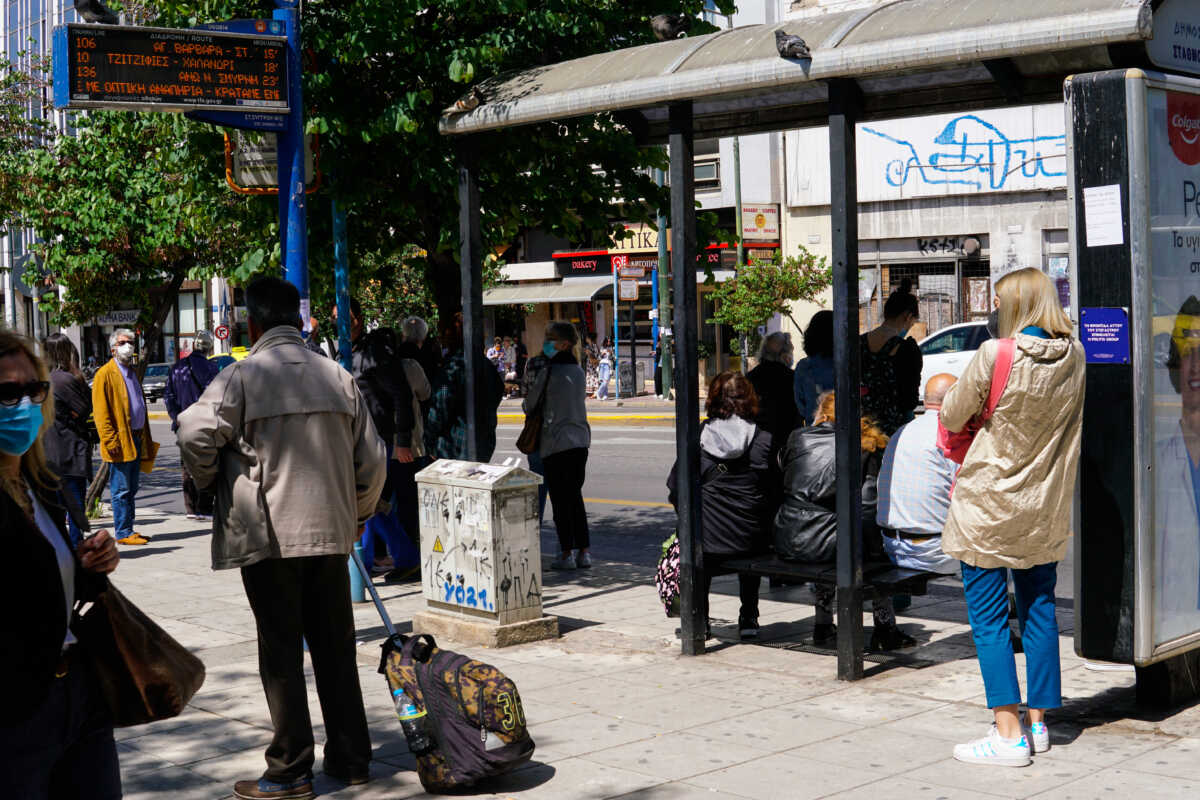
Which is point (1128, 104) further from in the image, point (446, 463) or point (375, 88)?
point (375, 88)

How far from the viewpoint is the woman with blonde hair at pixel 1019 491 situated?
17.0ft

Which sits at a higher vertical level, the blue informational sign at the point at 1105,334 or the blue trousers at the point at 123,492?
the blue informational sign at the point at 1105,334

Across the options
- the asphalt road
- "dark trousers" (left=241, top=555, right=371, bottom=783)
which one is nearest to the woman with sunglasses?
"dark trousers" (left=241, top=555, right=371, bottom=783)

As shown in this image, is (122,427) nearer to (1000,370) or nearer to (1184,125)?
(1000,370)

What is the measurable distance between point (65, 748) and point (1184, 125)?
4700mm

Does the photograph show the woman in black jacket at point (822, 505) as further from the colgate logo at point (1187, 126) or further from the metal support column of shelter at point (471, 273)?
the colgate logo at point (1187, 126)

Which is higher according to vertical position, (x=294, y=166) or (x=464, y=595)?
(x=294, y=166)

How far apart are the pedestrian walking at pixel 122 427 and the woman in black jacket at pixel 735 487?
6259mm

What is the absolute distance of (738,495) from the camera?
7.38 m

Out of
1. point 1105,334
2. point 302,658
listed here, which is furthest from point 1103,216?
point 302,658

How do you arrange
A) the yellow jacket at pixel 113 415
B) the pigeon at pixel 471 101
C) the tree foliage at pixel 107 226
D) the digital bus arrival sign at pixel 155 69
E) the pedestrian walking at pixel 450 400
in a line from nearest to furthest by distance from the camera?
the digital bus arrival sign at pixel 155 69, the pigeon at pixel 471 101, the pedestrian walking at pixel 450 400, the yellow jacket at pixel 113 415, the tree foliage at pixel 107 226

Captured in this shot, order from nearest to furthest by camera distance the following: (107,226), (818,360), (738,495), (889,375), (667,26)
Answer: (738,495)
(667,26)
(889,375)
(818,360)
(107,226)

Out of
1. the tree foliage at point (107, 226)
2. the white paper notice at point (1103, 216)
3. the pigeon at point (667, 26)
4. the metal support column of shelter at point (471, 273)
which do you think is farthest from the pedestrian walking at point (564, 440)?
the tree foliage at point (107, 226)

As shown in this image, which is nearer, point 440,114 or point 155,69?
point 155,69
